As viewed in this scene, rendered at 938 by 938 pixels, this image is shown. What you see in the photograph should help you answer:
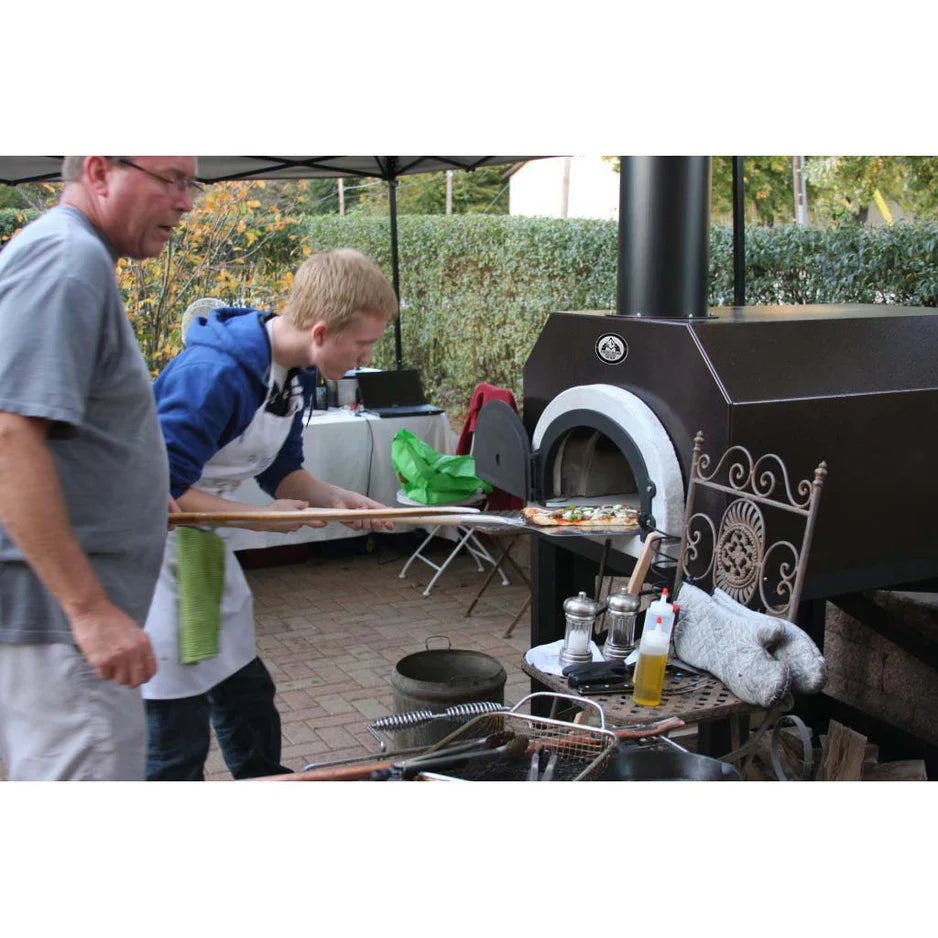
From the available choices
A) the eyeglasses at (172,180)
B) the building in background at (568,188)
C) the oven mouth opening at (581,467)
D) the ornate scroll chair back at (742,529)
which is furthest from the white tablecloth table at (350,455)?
the building in background at (568,188)

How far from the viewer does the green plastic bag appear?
5.60 metres

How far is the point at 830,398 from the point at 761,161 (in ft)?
26.6

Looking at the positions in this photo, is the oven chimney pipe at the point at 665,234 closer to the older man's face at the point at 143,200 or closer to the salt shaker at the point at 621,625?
the salt shaker at the point at 621,625

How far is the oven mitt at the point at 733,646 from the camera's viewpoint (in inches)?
107

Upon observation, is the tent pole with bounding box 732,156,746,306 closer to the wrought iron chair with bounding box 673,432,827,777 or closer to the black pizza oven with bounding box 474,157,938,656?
the black pizza oven with bounding box 474,157,938,656

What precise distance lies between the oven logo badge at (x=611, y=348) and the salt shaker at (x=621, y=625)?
106cm

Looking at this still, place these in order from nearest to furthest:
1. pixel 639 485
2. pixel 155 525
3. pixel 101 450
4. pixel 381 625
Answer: pixel 101 450, pixel 155 525, pixel 639 485, pixel 381 625

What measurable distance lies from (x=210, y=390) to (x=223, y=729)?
92 centimetres

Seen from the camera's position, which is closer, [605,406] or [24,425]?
[24,425]

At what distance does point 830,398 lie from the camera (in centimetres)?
340

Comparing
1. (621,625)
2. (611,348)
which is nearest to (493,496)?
(611,348)

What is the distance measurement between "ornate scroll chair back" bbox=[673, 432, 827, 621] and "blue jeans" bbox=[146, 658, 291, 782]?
128cm
